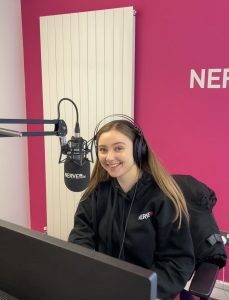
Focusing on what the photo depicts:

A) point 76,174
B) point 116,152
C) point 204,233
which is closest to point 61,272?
point 76,174

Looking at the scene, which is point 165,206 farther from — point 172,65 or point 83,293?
point 172,65

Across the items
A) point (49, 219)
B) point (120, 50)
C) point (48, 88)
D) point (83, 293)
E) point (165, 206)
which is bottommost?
point (49, 219)

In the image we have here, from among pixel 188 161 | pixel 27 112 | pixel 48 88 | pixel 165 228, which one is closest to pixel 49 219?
pixel 27 112

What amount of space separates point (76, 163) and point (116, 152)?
1.19 feet

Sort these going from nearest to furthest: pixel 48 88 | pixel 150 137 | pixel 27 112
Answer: pixel 150 137 < pixel 48 88 < pixel 27 112

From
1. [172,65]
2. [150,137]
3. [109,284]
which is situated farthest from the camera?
[150,137]

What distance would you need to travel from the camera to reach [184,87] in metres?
2.11

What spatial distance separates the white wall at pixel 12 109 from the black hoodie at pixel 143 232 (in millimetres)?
1399

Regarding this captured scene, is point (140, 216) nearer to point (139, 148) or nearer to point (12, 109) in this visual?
point (139, 148)

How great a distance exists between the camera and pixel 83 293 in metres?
0.50

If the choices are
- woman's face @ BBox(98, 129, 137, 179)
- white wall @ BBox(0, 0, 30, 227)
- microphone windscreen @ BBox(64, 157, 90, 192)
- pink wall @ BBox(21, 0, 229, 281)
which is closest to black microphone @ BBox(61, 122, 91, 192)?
microphone windscreen @ BBox(64, 157, 90, 192)

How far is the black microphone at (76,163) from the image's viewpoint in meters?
0.95

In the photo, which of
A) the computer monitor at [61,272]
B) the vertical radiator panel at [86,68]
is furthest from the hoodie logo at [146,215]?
the vertical radiator panel at [86,68]

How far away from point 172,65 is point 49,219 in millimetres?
1641
